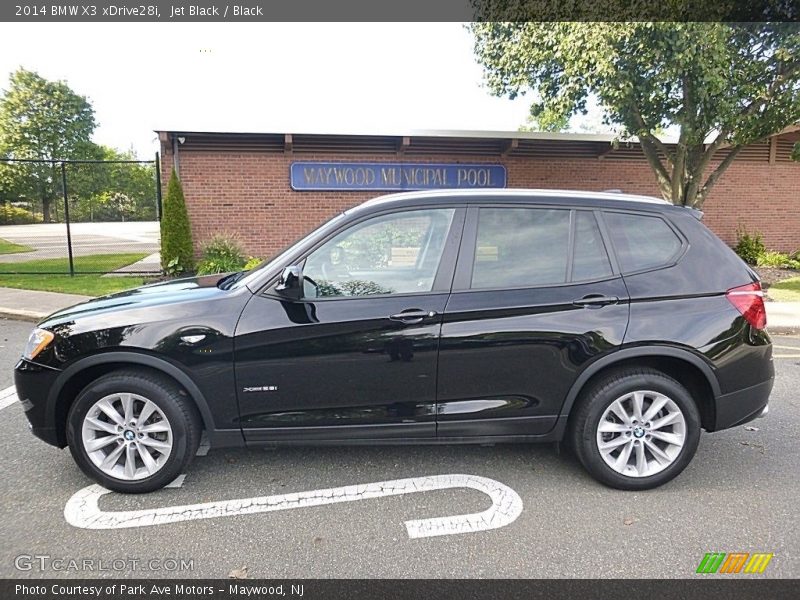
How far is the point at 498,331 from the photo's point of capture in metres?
2.85

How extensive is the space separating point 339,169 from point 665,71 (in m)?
6.73

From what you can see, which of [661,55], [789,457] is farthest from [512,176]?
[789,457]

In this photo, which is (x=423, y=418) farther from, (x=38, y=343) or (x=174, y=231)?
(x=174, y=231)

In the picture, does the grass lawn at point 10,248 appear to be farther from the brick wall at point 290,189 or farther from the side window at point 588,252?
the side window at point 588,252

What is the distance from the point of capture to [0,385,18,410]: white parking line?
4262mm

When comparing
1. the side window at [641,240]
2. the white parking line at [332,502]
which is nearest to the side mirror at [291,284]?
the white parking line at [332,502]

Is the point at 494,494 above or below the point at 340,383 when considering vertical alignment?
below

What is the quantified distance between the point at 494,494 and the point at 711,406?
1.46 metres

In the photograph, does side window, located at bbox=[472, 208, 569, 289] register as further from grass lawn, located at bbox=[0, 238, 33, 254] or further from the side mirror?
grass lawn, located at bbox=[0, 238, 33, 254]

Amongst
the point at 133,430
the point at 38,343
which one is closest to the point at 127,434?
the point at 133,430

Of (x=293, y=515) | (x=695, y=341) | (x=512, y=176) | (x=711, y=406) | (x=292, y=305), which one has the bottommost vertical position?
(x=293, y=515)

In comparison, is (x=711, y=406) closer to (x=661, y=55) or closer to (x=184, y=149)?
(x=661, y=55)

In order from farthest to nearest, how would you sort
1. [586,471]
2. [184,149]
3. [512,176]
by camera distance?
[512,176] → [184,149] → [586,471]

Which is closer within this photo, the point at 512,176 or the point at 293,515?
the point at 293,515
